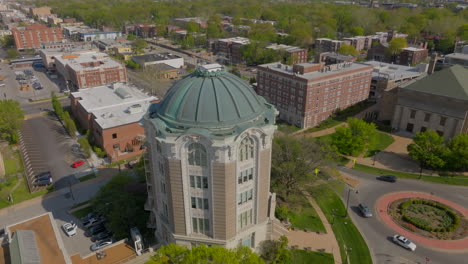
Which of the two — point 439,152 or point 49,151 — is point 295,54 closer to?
point 439,152

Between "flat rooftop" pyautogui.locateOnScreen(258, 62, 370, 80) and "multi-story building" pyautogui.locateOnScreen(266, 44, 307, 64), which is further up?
"flat rooftop" pyautogui.locateOnScreen(258, 62, 370, 80)

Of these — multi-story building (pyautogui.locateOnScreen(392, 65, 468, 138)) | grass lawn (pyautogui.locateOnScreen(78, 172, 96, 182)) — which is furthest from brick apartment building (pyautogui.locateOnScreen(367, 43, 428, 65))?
grass lawn (pyautogui.locateOnScreen(78, 172, 96, 182))

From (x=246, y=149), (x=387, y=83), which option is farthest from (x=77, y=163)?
(x=387, y=83)

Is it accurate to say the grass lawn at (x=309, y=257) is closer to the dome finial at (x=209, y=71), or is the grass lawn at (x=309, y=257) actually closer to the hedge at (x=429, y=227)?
the hedge at (x=429, y=227)

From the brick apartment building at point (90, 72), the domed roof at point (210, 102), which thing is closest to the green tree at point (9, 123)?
the brick apartment building at point (90, 72)

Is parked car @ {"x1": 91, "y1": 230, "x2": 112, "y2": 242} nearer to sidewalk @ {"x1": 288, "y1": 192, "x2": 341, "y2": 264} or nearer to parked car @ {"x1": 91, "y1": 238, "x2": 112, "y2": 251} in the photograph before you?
parked car @ {"x1": 91, "y1": 238, "x2": 112, "y2": 251}

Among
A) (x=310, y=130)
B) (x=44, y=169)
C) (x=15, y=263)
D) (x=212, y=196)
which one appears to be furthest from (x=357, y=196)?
(x=44, y=169)

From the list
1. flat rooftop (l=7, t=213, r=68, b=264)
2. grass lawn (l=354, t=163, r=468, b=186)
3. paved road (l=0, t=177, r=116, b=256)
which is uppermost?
flat rooftop (l=7, t=213, r=68, b=264)
